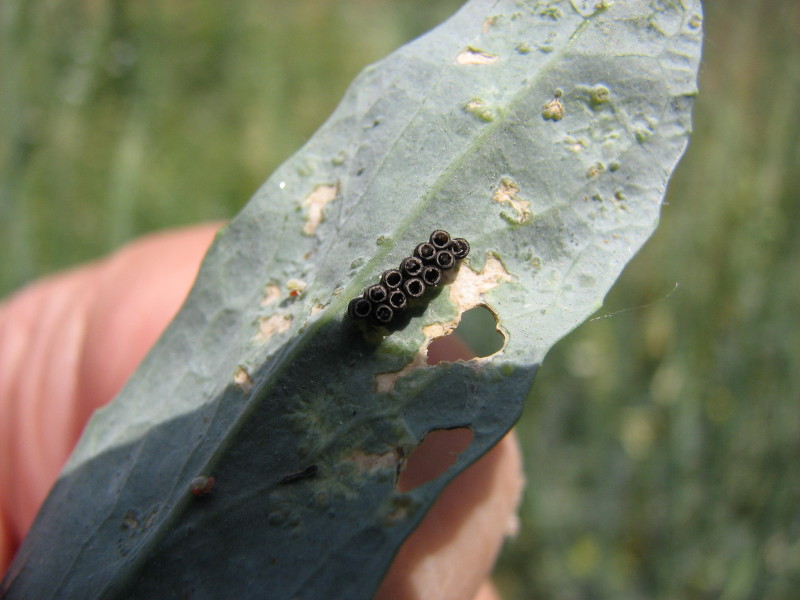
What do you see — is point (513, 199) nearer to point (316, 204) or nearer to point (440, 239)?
point (440, 239)

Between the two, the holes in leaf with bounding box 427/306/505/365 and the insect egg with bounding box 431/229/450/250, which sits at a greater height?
the insect egg with bounding box 431/229/450/250

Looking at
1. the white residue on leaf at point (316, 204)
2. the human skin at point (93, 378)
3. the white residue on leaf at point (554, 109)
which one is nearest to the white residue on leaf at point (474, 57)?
the white residue on leaf at point (554, 109)

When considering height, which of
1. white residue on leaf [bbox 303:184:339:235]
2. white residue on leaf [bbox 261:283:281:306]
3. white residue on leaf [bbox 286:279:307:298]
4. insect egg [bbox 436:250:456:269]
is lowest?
white residue on leaf [bbox 261:283:281:306]

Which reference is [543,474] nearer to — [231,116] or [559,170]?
[559,170]

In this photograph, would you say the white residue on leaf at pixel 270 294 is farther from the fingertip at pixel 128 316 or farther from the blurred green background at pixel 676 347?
the blurred green background at pixel 676 347

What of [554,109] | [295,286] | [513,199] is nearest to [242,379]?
[295,286]

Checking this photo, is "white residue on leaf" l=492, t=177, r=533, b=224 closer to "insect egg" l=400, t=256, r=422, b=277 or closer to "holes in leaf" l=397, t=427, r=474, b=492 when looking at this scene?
"insect egg" l=400, t=256, r=422, b=277

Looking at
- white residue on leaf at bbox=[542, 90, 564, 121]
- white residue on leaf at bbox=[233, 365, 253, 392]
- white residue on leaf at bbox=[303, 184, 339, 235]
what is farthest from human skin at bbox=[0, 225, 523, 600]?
white residue on leaf at bbox=[542, 90, 564, 121]
